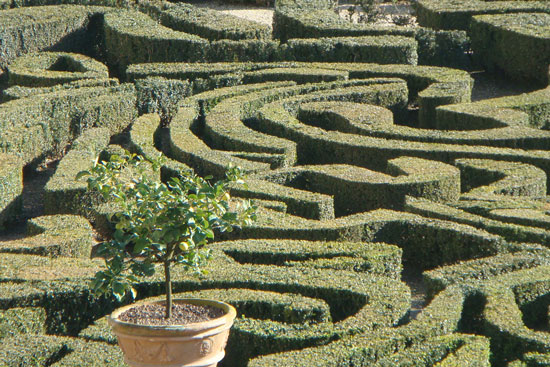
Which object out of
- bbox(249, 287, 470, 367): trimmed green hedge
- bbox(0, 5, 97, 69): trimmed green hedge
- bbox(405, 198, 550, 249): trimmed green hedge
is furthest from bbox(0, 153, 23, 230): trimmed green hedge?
bbox(0, 5, 97, 69): trimmed green hedge

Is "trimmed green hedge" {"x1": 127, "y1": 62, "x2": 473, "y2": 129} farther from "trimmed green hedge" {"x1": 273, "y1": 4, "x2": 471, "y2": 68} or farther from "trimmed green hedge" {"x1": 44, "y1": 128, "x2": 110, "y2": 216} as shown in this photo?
"trimmed green hedge" {"x1": 44, "y1": 128, "x2": 110, "y2": 216}

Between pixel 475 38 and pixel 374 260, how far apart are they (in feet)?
57.3

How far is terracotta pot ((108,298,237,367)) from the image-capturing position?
29.6 feet

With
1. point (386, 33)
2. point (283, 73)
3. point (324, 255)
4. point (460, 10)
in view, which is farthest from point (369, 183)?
point (460, 10)

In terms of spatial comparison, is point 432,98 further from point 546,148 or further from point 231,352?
point 231,352

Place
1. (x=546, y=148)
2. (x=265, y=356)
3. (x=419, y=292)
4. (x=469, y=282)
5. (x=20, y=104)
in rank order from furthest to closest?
(x=20, y=104) → (x=546, y=148) → (x=419, y=292) → (x=469, y=282) → (x=265, y=356)

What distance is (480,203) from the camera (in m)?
15.4

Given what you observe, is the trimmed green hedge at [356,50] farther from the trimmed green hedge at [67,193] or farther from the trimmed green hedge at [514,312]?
the trimmed green hedge at [514,312]

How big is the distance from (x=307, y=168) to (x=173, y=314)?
815 cm

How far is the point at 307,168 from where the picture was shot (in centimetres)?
1750

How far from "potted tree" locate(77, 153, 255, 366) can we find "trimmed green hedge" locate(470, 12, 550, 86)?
18601 millimetres

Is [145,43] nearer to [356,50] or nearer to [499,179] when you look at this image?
[356,50]

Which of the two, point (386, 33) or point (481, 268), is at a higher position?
point (386, 33)

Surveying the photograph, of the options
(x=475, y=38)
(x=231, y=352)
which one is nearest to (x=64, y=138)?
(x=231, y=352)
